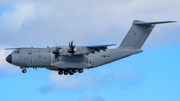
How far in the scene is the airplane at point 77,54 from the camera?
27.7 metres

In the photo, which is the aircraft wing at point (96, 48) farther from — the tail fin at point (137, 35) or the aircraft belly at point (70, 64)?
the tail fin at point (137, 35)

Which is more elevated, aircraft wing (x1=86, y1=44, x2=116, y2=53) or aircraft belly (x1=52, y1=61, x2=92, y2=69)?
aircraft wing (x1=86, y1=44, x2=116, y2=53)

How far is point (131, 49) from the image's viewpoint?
1206 inches

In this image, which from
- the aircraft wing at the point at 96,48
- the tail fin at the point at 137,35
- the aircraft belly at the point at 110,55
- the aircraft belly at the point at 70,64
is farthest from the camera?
the tail fin at the point at 137,35

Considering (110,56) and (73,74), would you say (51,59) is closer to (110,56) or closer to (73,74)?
(73,74)

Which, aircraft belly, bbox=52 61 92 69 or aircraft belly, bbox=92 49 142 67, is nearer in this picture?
aircraft belly, bbox=52 61 92 69

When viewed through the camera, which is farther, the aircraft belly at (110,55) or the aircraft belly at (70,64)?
the aircraft belly at (110,55)

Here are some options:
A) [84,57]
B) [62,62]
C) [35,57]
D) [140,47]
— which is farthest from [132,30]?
[35,57]

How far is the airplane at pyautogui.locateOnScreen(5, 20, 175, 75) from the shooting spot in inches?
1091

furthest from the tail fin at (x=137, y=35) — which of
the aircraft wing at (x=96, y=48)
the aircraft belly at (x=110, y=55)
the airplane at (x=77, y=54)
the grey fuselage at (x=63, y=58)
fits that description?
the aircraft wing at (x=96, y=48)

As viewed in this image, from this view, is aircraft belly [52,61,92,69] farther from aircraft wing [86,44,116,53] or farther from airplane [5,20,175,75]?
aircraft wing [86,44,116,53]

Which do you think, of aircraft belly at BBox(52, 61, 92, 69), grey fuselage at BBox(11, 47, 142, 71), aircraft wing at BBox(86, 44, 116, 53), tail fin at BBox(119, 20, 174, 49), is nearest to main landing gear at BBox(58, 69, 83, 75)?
grey fuselage at BBox(11, 47, 142, 71)

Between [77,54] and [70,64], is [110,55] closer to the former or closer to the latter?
[77,54]

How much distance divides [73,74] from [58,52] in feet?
10.6
